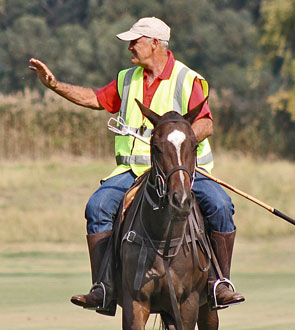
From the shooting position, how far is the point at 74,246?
2402cm

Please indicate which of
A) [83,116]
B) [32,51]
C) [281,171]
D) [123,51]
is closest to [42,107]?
[83,116]

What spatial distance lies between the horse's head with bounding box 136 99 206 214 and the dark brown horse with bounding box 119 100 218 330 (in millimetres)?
10

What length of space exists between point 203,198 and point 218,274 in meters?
0.59

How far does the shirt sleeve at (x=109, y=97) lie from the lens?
9.20 m

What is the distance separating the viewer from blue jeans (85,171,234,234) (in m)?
8.60

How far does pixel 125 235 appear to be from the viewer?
820 cm

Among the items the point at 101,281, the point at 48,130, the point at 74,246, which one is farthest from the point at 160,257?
the point at 48,130

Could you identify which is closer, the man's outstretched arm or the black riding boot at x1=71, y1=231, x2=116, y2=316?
the black riding boot at x1=71, y1=231, x2=116, y2=316

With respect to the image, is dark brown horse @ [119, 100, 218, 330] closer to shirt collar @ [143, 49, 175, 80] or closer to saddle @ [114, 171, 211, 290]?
saddle @ [114, 171, 211, 290]

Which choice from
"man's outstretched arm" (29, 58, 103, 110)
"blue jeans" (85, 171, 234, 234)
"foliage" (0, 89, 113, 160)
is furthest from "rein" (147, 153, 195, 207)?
"foliage" (0, 89, 113, 160)

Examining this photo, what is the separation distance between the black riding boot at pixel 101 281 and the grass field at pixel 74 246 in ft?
14.0

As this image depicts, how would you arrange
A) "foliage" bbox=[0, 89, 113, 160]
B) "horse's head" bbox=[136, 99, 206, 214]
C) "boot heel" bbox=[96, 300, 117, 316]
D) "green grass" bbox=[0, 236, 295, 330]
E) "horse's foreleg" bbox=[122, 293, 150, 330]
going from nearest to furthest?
1. "horse's head" bbox=[136, 99, 206, 214]
2. "horse's foreleg" bbox=[122, 293, 150, 330]
3. "boot heel" bbox=[96, 300, 117, 316]
4. "green grass" bbox=[0, 236, 295, 330]
5. "foliage" bbox=[0, 89, 113, 160]

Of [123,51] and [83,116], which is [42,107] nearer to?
[83,116]

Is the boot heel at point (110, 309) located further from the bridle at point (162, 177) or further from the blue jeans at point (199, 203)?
the bridle at point (162, 177)
